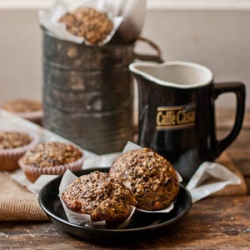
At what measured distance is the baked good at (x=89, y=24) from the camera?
1.32 meters

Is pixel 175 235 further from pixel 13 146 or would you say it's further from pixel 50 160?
pixel 13 146

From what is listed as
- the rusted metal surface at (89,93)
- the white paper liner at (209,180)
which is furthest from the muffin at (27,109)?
→ the white paper liner at (209,180)

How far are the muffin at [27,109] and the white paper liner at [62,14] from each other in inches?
10.3

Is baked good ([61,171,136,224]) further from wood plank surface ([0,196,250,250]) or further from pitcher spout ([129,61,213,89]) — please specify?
pitcher spout ([129,61,213,89])

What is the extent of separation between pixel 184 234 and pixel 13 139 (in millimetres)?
462

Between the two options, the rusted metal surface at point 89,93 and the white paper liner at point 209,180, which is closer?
the white paper liner at point 209,180

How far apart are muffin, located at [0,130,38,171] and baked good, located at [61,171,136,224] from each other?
0.98 ft

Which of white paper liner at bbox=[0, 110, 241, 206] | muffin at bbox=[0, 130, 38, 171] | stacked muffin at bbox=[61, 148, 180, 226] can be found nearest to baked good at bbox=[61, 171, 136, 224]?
stacked muffin at bbox=[61, 148, 180, 226]

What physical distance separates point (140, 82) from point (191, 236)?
1.05 feet

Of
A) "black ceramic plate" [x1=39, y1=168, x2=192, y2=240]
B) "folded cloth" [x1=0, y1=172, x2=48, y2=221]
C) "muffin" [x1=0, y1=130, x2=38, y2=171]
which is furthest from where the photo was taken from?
"muffin" [x1=0, y1=130, x2=38, y2=171]

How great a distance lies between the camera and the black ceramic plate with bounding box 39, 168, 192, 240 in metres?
0.98

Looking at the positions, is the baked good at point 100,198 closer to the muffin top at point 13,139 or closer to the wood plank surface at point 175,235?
the wood plank surface at point 175,235

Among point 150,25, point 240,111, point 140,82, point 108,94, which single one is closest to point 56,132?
point 108,94

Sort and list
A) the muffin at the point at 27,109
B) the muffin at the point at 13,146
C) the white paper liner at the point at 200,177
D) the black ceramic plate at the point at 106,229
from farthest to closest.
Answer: the muffin at the point at 27,109 < the muffin at the point at 13,146 < the white paper liner at the point at 200,177 < the black ceramic plate at the point at 106,229
